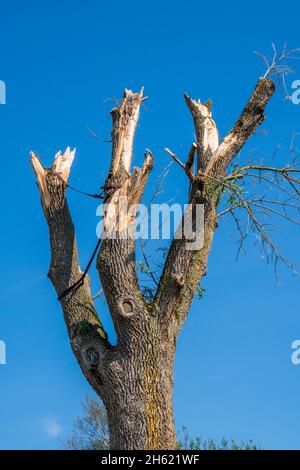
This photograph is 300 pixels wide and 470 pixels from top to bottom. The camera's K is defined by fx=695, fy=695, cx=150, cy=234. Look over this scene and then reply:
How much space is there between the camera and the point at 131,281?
25.2ft

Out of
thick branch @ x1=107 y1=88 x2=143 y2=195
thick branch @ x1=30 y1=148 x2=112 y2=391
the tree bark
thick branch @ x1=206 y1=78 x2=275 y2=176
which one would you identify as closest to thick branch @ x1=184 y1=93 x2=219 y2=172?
the tree bark

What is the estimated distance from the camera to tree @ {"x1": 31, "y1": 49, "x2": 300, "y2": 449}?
7.11 meters

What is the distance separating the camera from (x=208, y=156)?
844 centimetres

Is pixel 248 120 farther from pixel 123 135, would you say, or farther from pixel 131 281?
pixel 131 281

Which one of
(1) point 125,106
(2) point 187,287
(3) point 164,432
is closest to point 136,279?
(2) point 187,287

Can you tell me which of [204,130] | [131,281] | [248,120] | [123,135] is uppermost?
[204,130]

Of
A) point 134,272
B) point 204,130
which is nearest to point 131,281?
point 134,272

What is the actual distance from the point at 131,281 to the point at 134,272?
0.16 meters

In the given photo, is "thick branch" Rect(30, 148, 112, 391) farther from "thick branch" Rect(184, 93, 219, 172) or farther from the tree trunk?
"thick branch" Rect(184, 93, 219, 172)

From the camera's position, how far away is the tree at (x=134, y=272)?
711 centimetres

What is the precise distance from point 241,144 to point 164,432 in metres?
3.46

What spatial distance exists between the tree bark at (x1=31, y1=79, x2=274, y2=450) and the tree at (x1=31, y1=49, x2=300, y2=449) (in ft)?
0.04

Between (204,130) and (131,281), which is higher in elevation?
(204,130)
